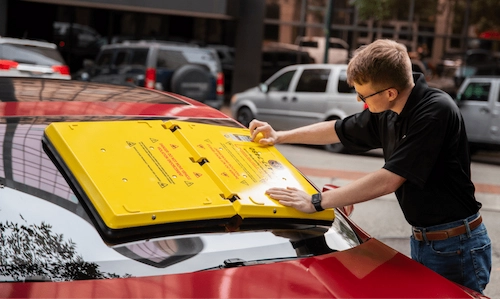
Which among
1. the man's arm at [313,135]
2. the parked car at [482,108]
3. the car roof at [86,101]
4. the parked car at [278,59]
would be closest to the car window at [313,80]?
the parked car at [482,108]

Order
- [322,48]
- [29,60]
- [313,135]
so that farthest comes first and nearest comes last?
1. [322,48]
2. [29,60]
3. [313,135]

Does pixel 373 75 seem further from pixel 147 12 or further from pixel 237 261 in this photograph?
pixel 147 12

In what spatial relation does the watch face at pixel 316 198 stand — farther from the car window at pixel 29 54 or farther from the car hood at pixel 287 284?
the car window at pixel 29 54

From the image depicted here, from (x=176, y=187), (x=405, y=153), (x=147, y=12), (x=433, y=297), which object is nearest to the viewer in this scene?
(x=433, y=297)

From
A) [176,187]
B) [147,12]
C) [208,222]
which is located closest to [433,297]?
[208,222]

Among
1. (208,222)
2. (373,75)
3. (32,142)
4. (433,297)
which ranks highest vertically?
(373,75)

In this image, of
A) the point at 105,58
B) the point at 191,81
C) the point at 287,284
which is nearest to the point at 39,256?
the point at 287,284

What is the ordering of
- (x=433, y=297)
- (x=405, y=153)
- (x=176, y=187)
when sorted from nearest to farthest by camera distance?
1. (x=433, y=297)
2. (x=176, y=187)
3. (x=405, y=153)

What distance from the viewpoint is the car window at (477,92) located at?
1375 centimetres

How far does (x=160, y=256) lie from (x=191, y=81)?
1242 centimetres

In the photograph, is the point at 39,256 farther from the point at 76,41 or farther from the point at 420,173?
the point at 76,41

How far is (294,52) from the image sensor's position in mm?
21656

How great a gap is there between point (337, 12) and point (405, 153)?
62.4ft

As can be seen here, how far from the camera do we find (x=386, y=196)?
8227mm
